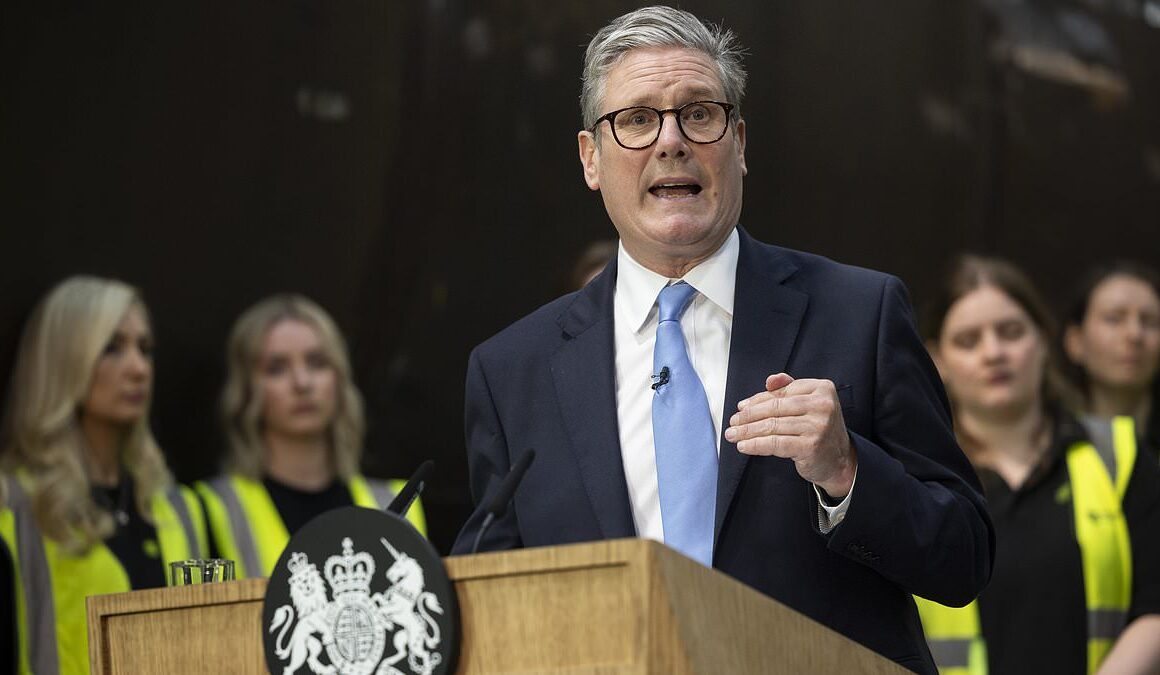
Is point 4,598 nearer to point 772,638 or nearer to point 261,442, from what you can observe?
point 261,442

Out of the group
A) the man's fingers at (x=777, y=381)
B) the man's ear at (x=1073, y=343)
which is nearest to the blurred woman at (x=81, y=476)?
the man's ear at (x=1073, y=343)

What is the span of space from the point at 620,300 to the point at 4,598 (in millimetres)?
2624

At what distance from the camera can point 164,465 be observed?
16.9 ft

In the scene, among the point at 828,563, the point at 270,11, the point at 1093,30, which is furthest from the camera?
the point at 1093,30

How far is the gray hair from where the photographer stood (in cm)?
266

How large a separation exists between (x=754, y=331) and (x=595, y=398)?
259mm

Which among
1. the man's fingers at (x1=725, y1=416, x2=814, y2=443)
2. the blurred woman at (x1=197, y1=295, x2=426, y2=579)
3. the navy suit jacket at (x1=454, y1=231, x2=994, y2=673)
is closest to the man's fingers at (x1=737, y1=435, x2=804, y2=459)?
the man's fingers at (x1=725, y1=416, x2=814, y2=443)

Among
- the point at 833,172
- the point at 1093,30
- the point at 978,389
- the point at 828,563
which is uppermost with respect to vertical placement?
the point at 1093,30

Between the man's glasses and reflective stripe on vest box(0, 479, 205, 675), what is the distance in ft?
8.72

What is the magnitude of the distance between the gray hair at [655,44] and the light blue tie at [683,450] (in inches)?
17.3

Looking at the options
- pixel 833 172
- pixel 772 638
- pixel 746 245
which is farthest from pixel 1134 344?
pixel 772 638

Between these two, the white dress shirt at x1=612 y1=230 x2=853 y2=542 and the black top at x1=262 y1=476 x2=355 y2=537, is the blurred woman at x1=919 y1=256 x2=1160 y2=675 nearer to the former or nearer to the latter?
the black top at x1=262 y1=476 x2=355 y2=537

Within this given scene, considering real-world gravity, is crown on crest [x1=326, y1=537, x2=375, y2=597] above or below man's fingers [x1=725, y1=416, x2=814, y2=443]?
below

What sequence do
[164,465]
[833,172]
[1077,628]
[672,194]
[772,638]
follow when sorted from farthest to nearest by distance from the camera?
1. [833,172]
2. [164,465]
3. [1077,628]
4. [672,194]
5. [772,638]
